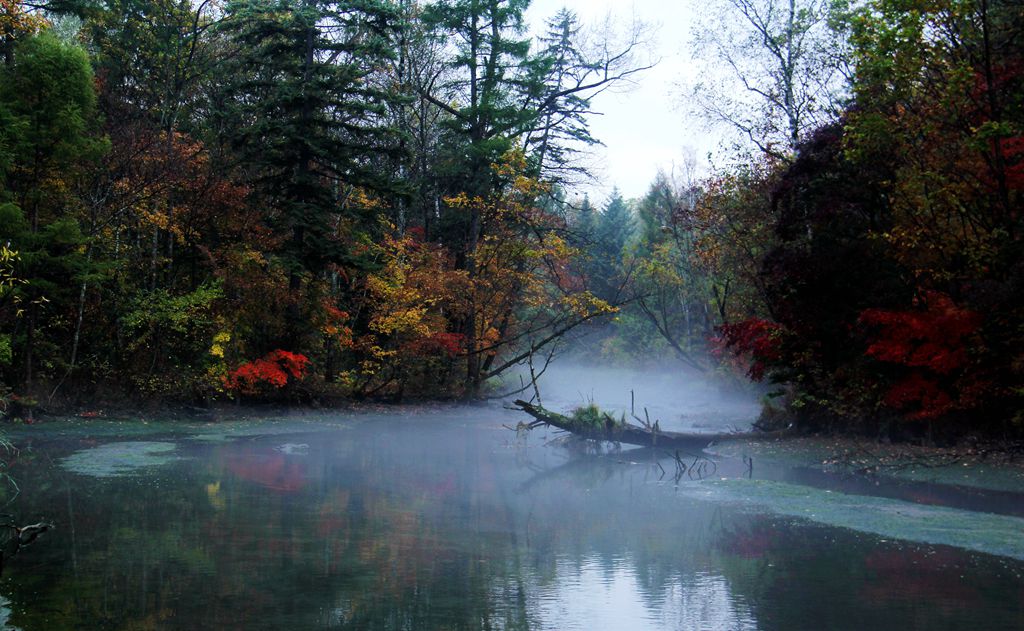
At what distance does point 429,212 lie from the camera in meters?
36.4

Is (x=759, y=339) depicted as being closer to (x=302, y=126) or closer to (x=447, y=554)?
(x=447, y=554)

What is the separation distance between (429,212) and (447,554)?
26.8 metres

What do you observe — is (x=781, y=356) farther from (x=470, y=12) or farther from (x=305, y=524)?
(x=470, y=12)

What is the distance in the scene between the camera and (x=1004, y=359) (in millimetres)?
16938

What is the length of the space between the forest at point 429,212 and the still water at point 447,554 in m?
3.85

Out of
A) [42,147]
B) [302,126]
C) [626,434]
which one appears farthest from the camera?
[302,126]

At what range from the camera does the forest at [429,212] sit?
17.5 metres

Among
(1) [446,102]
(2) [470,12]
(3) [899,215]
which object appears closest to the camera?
(3) [899,215]

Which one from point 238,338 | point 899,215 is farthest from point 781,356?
point 238,338

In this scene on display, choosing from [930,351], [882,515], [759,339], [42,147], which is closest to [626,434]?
[759,339]

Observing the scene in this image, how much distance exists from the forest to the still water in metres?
3.85

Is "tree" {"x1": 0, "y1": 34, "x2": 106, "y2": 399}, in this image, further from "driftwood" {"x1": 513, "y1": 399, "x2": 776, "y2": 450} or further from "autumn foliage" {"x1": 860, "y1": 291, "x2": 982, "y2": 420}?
"autumn foliage" {"x1": 860, "y1": 291, "x2": 982, "y2": 420}

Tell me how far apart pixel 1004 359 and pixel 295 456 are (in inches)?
591

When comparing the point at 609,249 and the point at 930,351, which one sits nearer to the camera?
the point at 930,351
